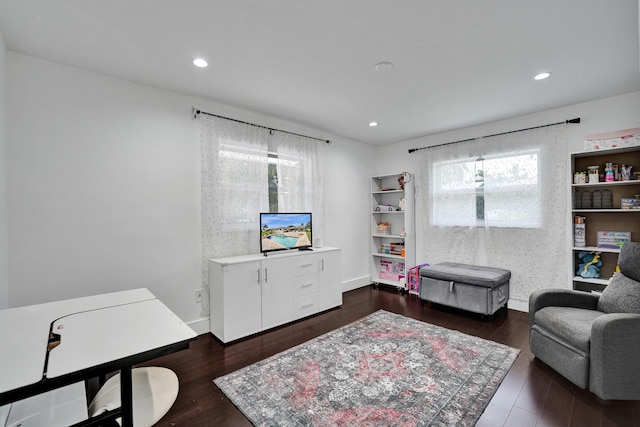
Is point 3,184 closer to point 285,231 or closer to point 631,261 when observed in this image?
point 285,231

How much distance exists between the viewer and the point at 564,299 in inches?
99.3

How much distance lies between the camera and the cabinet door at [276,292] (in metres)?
3.15

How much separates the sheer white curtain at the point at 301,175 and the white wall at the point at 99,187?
853 mm

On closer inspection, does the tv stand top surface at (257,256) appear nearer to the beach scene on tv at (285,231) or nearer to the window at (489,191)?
the beach scene on tv at (285,231)

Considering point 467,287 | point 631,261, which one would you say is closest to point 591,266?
point 631,261

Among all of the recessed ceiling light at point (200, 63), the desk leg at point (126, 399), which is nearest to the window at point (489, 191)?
the recessed ceiling light at point (200, 63)

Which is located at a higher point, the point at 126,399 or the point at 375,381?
the point at 126,399

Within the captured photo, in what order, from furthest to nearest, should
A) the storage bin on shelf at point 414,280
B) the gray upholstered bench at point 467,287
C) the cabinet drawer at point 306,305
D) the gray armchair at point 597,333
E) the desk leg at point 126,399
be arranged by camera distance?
the storage bin on shelf at point 414,280
the cabinet drawer at point 306,305
the gray upholstered bench at point 467,287
the gray armchair at point 597,333
the desk leg at point 126,399

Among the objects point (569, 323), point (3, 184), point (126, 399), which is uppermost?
point (3, 184)

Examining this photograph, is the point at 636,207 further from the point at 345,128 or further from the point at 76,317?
the point at 76,317

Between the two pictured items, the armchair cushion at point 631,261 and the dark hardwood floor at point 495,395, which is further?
the armchair cushion at point 631,261

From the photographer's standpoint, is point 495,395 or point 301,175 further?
point 301,175

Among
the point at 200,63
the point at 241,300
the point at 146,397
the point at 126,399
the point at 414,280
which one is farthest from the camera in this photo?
the point at 414,280

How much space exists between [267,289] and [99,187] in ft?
6.18
